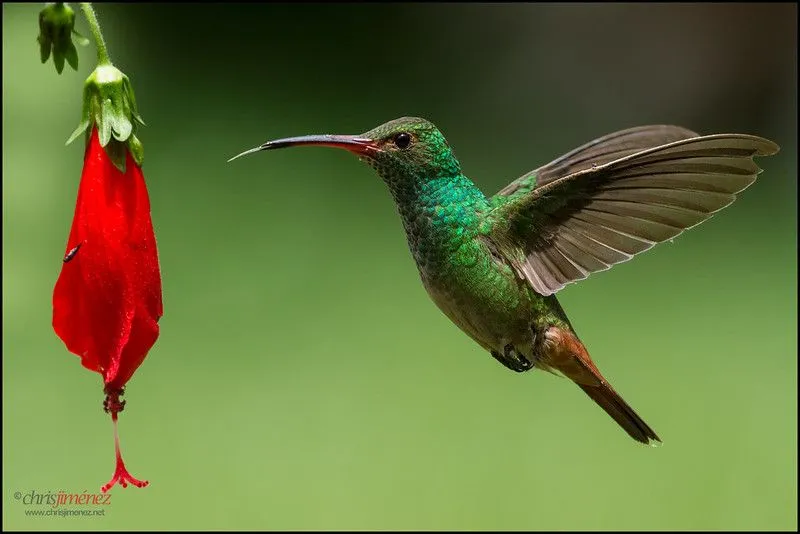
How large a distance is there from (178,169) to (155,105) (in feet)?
1.72

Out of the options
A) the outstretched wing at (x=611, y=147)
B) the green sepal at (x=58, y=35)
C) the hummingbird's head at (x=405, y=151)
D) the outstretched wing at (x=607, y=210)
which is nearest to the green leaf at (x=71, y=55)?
the green sepal at (x=58, y=35)

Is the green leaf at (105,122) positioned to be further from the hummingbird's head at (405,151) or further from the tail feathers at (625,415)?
the tail feathers at (625,415)

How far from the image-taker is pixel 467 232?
3.65 ft

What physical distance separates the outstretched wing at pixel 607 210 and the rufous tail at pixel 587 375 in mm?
114

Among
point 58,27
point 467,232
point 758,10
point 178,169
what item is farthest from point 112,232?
point 758,10

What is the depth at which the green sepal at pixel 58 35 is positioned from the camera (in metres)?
0.95

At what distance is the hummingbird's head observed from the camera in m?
0.97

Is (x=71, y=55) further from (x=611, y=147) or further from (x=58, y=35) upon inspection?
(x=611, y=147)

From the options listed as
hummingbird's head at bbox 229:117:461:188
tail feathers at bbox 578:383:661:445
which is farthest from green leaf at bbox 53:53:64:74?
tail feathers at bbox 578:383:661:445

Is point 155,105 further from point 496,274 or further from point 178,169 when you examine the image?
point 496,274

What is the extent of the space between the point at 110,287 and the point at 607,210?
0.49 meters

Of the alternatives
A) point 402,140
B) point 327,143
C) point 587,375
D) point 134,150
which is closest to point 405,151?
point 402,140

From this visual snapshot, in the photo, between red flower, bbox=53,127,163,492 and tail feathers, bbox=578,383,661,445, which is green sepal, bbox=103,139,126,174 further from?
tail feathers, bbox=578,383,661,445

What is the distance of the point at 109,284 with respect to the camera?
3.31 feet
